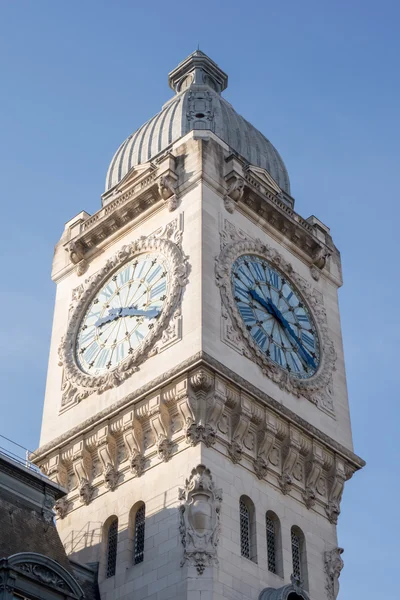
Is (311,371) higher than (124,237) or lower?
lower

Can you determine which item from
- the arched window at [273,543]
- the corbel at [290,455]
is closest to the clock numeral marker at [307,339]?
the corbel at [290,455]

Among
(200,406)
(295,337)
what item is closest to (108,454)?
(200,406)

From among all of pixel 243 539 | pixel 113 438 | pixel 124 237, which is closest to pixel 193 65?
pixel 124 237

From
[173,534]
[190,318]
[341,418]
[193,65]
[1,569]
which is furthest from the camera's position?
[193,65]

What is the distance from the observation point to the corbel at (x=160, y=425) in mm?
38091

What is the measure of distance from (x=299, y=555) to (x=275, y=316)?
28.0 ft

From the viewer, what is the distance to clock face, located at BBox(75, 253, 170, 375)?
4212cm

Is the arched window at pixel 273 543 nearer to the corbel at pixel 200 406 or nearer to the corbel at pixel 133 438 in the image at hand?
the corbel at pixel 200 406

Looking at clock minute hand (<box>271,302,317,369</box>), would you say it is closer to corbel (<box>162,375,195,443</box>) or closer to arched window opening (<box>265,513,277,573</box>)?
corbel (<box>162,375,195,443</box>)

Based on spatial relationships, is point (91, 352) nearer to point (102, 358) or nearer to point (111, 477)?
point (102, 358)

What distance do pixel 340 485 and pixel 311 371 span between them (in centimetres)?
426

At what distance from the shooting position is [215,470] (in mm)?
37062

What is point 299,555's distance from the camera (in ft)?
128

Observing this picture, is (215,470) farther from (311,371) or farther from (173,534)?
(311,371)
